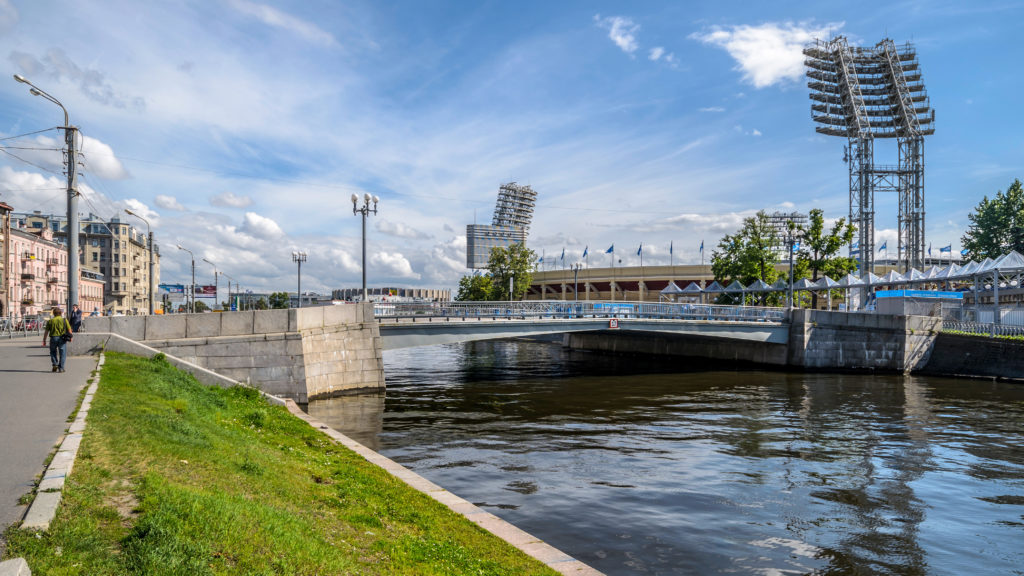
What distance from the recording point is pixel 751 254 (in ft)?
218

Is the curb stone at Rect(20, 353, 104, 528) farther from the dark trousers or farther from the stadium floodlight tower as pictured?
the stadium floodlight tower

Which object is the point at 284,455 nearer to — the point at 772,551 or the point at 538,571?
the point at 538,571

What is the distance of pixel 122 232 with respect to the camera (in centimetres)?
12562

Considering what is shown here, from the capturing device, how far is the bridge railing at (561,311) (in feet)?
A: 118

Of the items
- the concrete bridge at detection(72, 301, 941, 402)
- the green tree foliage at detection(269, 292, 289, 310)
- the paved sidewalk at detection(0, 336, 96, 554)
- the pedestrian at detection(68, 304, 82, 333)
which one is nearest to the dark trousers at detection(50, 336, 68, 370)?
the paved sidewalk at detection(0, 336, 96, 554)

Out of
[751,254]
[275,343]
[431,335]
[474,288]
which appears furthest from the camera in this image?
[474,288]

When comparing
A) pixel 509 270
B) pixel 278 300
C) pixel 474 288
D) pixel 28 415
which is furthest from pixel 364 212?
pixel 278 300

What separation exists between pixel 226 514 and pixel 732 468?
13.6m

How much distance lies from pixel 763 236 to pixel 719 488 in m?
60.1

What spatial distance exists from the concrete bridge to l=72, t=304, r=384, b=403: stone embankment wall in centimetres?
4

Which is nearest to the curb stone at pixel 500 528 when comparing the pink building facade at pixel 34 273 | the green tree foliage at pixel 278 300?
the pink building facade at pixel 34 273

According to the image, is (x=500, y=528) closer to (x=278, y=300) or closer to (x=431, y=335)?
(x=431, y=335)

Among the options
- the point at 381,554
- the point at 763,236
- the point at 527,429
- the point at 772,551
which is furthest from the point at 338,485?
the point at 763,236

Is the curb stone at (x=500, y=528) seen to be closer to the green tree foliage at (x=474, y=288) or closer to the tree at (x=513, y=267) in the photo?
the tree at (x=513, y=267)
